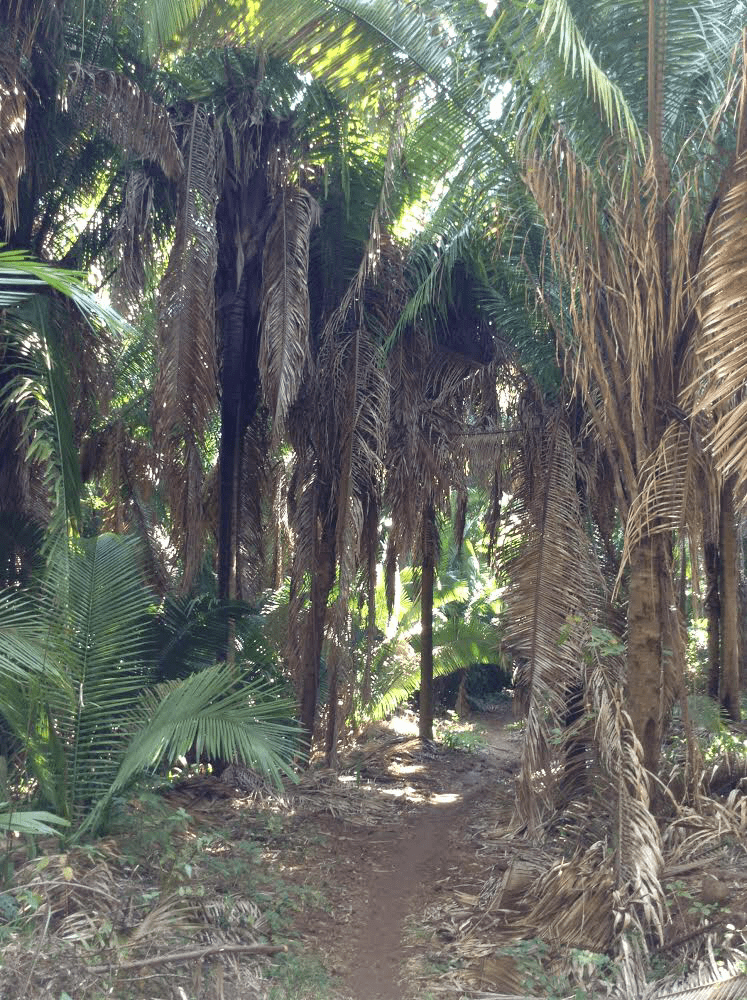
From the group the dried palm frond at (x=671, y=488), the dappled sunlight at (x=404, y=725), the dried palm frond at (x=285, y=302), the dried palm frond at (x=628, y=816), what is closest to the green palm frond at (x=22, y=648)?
the dried palm frond at (x=285, y=302)

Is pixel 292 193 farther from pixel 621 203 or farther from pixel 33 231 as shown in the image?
pixel 621 203

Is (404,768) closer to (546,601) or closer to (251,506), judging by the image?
(251,506)

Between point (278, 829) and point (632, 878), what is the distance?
3.21 meters

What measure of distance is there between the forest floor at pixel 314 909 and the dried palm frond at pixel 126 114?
16.7ft

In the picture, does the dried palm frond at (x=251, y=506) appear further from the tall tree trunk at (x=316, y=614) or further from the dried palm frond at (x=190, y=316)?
the dried palm frond at (x=190, y=316)

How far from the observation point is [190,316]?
782cm

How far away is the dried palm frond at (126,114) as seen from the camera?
7.68 metres

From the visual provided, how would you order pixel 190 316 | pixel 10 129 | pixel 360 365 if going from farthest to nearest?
pixel 360 365
pixel 190 316
pixel 10 129

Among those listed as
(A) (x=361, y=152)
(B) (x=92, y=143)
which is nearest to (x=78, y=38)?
(B) (x=92, y=143)

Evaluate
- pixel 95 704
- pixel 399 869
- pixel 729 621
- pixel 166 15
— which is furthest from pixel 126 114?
pixel 729 621

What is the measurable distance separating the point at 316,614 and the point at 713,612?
16.2ft

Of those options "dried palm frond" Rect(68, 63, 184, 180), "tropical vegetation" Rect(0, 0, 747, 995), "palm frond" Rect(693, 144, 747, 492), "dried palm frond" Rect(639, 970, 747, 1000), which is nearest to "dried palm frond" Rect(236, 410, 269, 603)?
"tropical vegetation" Rect(0, 0, 747, 995)

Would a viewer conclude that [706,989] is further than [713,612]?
No

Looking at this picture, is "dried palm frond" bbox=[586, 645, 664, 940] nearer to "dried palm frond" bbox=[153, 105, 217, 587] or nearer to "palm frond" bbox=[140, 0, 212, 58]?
"dried palm frond" bbox=[153, 105, 217, 587]
